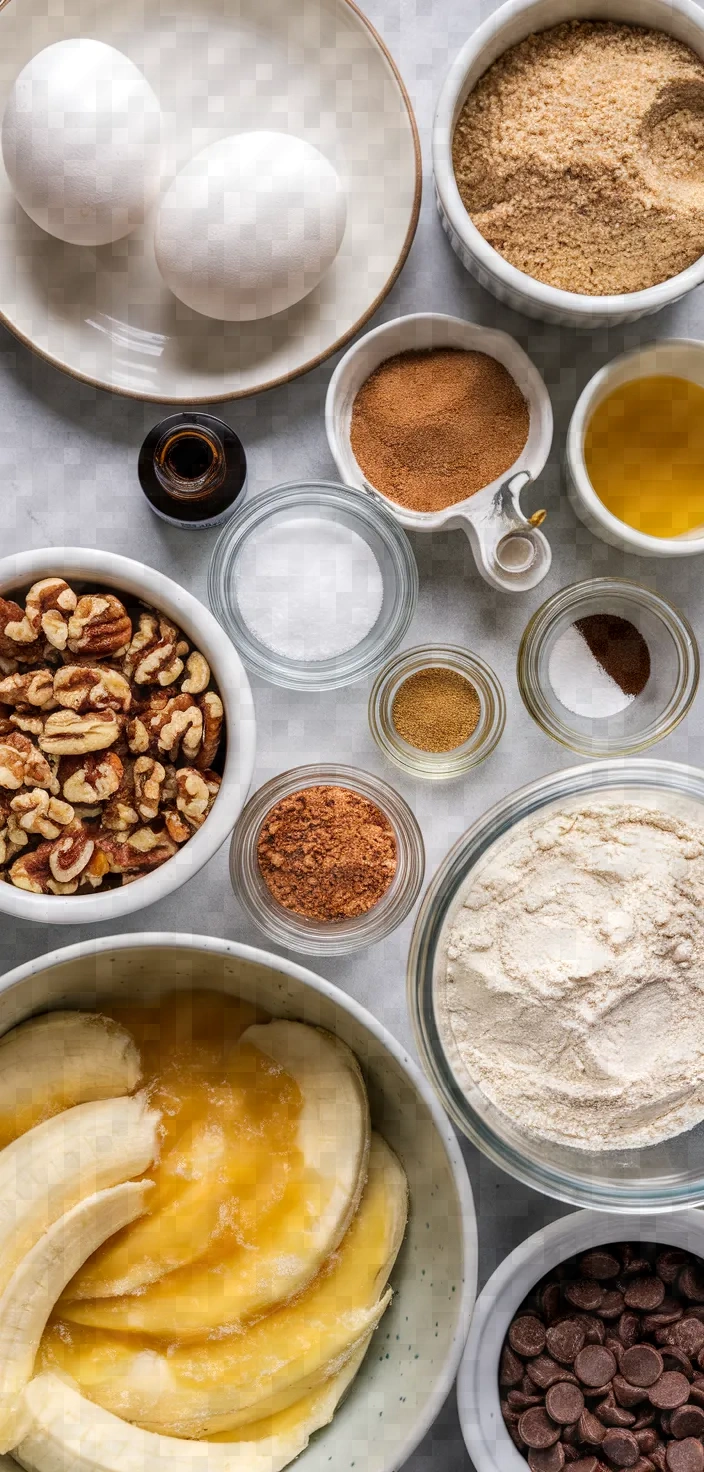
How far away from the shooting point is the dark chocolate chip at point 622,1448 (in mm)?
1273

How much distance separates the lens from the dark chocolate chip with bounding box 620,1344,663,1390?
129 centimetres

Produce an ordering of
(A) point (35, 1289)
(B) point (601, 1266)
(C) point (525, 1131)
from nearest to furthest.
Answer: (A) point (35, 1289), (C) point (525, 1131), (B) point (601, 1266)

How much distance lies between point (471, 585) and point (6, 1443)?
1046 mm

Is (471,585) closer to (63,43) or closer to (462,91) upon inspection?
(462,91)

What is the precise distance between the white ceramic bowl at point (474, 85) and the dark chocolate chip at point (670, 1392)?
1.20 metres

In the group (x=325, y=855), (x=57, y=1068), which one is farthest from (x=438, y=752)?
(x=57, y=1068)

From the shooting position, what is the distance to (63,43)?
4.00 feet

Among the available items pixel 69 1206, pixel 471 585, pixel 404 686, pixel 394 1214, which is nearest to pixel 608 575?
pixel 471 585

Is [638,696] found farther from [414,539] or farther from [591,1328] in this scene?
[591,1328]

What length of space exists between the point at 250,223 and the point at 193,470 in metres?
0.28

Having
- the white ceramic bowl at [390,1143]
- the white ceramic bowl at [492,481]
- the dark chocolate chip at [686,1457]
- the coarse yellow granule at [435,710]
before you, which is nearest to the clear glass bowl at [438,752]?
the coarse yellow granule at [435,710]

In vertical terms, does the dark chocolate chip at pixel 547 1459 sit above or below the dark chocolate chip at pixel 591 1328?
below

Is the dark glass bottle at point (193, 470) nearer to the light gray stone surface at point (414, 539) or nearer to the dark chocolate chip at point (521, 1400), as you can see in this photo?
the light gray stone surface at point (414, 539)

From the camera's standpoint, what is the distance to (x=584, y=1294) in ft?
4.27
